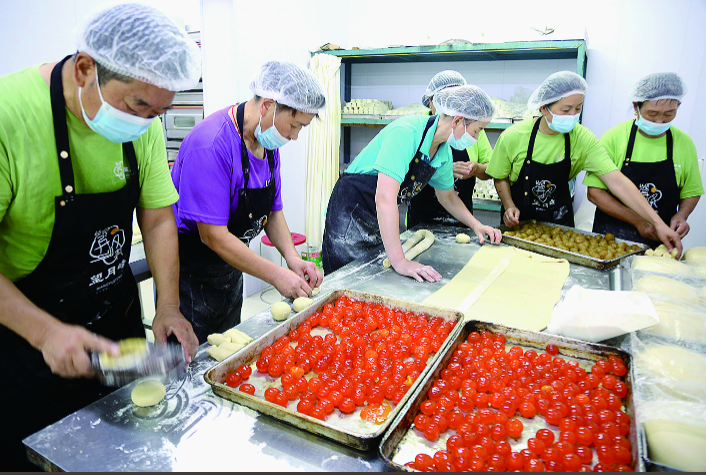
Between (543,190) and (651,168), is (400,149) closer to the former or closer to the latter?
(543,190)

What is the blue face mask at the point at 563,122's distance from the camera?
264 cm

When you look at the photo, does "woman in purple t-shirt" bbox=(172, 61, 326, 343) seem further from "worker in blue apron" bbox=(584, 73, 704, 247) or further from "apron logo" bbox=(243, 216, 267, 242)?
"worker in blue apron" bbox=(584, 73, 704, 247)

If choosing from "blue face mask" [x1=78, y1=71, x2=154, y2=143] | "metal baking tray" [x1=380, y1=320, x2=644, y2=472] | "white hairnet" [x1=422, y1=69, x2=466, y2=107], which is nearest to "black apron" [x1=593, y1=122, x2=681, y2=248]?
"white hairnet" [x1=422, y1=69, x2=466, y2=107]

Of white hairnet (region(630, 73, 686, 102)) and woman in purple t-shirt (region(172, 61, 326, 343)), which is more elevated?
white hairnet (region(630, 73, 686, 102))

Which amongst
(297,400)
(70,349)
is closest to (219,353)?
(297,400)

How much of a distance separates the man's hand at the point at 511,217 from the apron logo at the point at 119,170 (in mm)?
2359

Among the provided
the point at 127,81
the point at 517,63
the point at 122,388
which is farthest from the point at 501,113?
the point at 122,388

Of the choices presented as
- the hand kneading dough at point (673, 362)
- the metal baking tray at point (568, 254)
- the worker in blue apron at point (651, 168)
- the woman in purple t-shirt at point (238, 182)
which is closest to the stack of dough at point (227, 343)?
the woman in purple t-shirt at point (238, 182)

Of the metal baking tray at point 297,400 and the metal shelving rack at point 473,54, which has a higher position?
the metal shelving rack at point 473,54

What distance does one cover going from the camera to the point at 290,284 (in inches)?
69.1

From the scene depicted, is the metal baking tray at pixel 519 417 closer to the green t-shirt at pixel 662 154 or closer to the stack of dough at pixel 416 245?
the stack of dough at pixel 416 245

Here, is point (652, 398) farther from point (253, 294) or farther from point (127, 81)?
point (253, 294)

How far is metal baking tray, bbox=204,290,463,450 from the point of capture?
3.06 feet

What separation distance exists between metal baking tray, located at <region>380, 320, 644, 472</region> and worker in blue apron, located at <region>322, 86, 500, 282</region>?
2.26 feet
